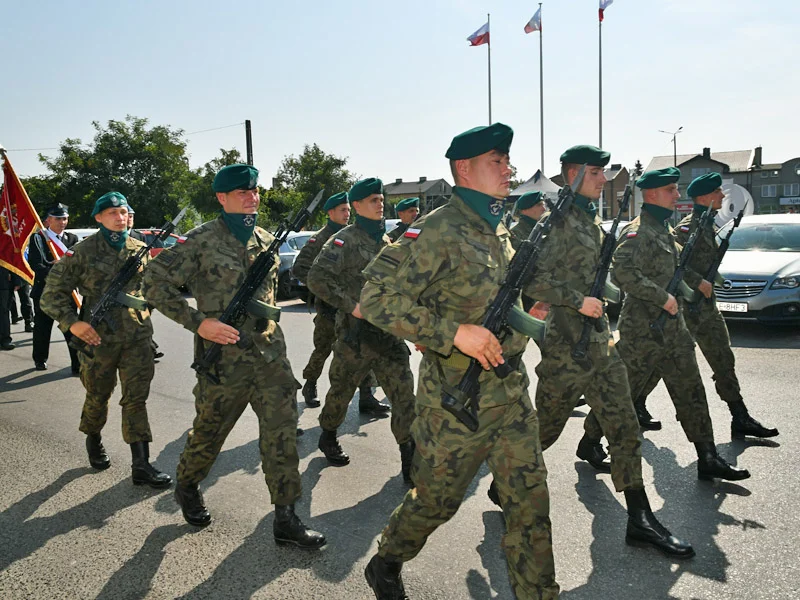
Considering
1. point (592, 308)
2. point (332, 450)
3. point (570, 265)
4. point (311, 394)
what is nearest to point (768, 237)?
point (311, 394)

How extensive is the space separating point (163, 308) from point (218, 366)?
1.41 ft

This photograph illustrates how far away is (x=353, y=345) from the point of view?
4758 mm

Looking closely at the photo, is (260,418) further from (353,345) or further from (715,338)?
(715,338)

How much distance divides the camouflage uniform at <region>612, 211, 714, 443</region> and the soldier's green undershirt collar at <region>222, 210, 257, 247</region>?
2347 millimetres

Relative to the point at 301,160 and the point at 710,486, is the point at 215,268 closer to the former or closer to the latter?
the point at 710,486

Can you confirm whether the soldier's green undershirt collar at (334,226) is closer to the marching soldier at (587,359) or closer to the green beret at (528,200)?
the green beret at (528,200)

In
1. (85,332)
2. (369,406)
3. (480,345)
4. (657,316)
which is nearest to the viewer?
(480,345)

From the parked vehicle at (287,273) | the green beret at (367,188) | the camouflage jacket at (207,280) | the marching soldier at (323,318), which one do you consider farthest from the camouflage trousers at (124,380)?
the parked vehicle at (287,273)

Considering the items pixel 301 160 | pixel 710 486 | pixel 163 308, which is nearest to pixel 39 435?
pixel 163 308

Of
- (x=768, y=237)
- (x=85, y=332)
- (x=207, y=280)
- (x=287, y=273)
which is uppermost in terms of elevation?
(x=207, y=280)

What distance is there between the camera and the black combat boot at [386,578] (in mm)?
2701

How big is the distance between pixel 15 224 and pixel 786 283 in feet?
34.1

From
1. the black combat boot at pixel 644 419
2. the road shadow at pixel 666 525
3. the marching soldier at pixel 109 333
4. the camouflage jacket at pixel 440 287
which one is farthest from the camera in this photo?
the black combat boot at pixel 644 419

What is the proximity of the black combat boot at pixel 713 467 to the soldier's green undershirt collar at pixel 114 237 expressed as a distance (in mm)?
4259
